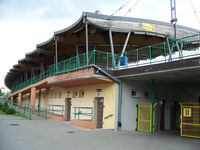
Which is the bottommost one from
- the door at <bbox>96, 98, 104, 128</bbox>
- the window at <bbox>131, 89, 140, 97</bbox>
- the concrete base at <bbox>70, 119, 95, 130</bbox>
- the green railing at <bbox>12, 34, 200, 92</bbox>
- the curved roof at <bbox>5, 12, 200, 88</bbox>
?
the concrete base at <bbox>70, 119, 95, 130</bbox>

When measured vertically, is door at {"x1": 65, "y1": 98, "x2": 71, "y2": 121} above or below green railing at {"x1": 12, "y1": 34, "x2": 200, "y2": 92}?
below

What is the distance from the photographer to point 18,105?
2219 centimetres

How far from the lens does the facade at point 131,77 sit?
11359 mm

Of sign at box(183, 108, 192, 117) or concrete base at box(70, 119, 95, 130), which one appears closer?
sign at box(183, 108, 192, 117)

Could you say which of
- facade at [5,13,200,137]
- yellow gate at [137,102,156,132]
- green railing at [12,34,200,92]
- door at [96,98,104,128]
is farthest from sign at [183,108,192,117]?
door at [96,98,104,128]

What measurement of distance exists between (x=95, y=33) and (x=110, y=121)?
24.7 ft

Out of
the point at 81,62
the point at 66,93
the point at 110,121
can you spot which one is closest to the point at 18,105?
the point at 66,93

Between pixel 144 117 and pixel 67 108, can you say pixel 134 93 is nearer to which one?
pixel 144 117

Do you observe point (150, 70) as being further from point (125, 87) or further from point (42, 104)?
point (42, 104)

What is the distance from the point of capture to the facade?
11.4 metres

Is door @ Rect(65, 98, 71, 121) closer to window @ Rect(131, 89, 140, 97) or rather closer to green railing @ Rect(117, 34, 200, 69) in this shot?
window @ Rect(131, 89, 140, 97)

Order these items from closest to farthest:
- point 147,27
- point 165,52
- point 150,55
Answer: point 165,52 → point 150,55 → point 147,27

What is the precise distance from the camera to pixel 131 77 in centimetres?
1300

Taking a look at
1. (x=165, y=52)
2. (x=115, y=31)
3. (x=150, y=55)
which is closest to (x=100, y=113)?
(x=150, y=55)
